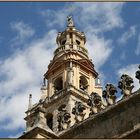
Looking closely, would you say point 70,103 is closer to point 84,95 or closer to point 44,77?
point 84,95

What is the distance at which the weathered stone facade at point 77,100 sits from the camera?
65.5ft

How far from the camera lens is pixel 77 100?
4172 cm

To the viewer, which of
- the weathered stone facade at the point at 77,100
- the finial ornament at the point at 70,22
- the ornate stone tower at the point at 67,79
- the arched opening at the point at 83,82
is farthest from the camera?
the finial ornament at the point at 70,22

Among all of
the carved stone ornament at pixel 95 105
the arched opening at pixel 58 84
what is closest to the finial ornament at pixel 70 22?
the arched opening at pixel 58 84

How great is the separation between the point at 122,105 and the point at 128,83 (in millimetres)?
1201

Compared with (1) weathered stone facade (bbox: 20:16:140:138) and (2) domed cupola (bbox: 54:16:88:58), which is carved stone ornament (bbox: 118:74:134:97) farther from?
(2) domed cupola (bbox: 54:16:88:58)

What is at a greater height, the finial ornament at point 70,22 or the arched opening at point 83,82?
the finial ornament at point 70,22

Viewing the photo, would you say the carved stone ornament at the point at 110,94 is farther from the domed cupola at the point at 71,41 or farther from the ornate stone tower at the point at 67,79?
the domed cupola at the point at 71,41

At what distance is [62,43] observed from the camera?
4784 cm

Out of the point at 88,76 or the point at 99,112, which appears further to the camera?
the point at 88,76

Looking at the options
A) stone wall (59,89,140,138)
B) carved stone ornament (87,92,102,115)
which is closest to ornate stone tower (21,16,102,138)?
carved stone ornament (87,92,102,115)

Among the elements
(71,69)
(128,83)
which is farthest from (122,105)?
(71,69)

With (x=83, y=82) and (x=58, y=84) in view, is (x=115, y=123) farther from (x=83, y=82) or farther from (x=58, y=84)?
(x=83, y=82)

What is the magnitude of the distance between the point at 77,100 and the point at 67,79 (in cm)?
260
